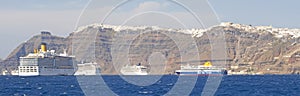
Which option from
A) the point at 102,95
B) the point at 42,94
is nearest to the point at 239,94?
the point at 102,95

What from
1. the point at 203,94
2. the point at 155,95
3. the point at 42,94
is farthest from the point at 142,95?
the point at 42,94

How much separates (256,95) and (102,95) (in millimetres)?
17122

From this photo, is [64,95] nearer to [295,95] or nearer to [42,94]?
[42,94]

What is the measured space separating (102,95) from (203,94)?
11.0 meters

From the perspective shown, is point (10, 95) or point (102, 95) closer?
point (102, 95)

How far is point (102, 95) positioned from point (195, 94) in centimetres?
1013

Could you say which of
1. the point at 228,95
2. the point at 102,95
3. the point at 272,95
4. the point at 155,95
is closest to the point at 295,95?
the point at 272,95

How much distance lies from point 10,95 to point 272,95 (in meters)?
29.6

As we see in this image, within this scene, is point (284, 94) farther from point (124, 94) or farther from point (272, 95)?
point (124, 94)

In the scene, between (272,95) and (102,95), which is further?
(272,95)

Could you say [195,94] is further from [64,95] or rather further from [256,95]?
[64,95]

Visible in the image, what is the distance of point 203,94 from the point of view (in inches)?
3108

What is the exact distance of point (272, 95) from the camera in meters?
82.1

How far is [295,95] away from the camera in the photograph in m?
80.6
